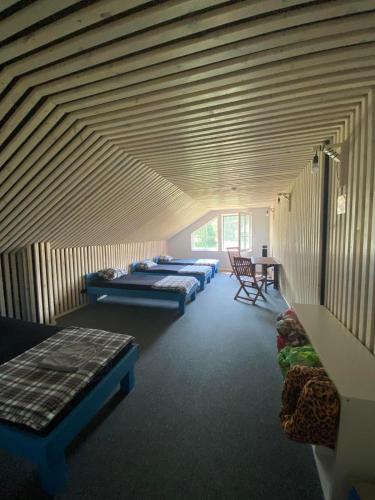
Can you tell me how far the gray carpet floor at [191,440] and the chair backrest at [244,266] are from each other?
179cm

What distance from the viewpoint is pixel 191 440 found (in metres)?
1.55

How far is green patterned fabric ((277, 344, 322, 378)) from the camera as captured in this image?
1.59 m

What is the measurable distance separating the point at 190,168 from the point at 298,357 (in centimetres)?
266

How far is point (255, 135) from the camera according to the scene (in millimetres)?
2244

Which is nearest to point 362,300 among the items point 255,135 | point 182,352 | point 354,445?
point 354,445

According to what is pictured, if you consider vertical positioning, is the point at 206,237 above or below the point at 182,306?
above

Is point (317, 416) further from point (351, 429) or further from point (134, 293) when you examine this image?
point (134, 293)

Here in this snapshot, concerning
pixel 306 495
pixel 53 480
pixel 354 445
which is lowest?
pixel 306 495

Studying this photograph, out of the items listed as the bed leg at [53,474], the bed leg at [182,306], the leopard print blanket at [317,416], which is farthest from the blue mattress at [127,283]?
the leopard print blanket at [317,416]

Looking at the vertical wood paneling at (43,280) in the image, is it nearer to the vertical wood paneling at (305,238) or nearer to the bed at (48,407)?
the bed at (48,407)

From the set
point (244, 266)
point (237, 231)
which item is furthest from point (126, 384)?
point (237, 231)

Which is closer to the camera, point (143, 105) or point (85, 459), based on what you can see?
point (85, 459)

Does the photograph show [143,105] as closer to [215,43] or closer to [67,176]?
[215,43]

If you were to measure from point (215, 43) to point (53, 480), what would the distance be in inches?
101
